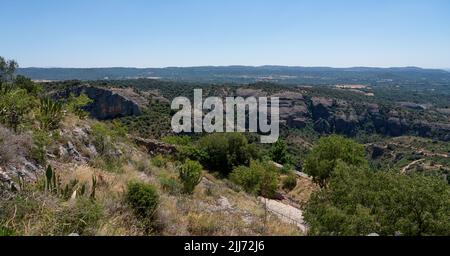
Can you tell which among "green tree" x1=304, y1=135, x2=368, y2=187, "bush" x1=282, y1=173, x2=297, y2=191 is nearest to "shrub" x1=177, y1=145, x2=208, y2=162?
"bush" x1=282, y1=173, x2=297, y2=191

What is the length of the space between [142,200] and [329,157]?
18.8 metres

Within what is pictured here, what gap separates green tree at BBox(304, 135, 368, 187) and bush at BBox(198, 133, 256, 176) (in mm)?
4565

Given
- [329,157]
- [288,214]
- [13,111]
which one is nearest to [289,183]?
[329,157]

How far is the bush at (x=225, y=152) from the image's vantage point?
25.5m

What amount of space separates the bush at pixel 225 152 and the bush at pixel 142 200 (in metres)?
18.9

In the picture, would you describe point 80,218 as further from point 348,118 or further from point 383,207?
point 348,118

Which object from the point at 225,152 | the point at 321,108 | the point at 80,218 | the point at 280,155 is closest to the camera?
the point at 80,218

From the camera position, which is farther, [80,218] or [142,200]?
[142,200]

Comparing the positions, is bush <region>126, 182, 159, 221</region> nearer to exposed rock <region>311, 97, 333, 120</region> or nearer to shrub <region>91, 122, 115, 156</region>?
shrub <region>91, 122, 115, 156</region>

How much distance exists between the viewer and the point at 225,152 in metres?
25.5

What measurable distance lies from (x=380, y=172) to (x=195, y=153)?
13.5 metres

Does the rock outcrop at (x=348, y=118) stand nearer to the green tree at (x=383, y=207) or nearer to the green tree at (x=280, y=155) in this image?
the green tree at (x=280, y=155)

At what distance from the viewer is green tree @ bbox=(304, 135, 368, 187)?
22.5 meters

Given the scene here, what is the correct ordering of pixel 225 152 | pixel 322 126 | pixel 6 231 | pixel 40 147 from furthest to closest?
pixel 322 126
pixel 225 152
pixel 40 147
pixel 6 231
